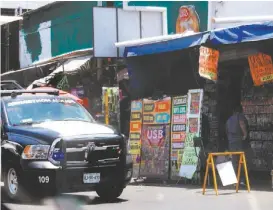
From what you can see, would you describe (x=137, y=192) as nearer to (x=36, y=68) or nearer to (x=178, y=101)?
(x=178, y=101)

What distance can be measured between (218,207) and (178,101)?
13.9 ft

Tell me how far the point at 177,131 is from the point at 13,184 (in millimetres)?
4553

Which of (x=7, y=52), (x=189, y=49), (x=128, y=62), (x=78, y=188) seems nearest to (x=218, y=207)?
(x=78, y=188)

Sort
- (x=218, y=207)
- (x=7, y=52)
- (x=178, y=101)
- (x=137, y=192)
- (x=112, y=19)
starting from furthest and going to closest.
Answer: (x=7, y=52) < (x=112, y=19) < (x=178, y=101) < (x=137, y=192) < (x=218, y=207)

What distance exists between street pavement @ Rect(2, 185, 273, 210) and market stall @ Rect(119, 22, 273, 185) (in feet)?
6.52

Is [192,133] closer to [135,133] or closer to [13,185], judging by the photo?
[135,133]

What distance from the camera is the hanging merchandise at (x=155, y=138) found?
13055 mm

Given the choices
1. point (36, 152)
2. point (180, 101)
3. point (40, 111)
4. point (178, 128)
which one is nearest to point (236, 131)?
point (178, 128)

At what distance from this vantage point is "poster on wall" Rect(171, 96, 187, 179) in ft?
41.5

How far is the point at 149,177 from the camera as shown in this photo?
43.8 ft

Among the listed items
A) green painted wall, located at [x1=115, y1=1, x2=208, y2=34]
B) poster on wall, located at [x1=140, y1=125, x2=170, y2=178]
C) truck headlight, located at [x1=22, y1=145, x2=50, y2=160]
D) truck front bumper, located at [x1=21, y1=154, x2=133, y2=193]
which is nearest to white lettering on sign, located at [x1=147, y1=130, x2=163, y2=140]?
poster on wall, located at [x1=140, y1=125, x2=170, y2=178]

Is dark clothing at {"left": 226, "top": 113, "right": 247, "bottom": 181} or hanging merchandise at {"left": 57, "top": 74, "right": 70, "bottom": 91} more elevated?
hanging merchandise at {"left": 57, "top": 74, "right": 70, "bottom": 91}

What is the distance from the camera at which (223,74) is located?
43.8 feet

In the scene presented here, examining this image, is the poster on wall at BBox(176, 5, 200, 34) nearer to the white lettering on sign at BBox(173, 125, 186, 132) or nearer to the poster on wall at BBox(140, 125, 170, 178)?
the poster on wall at BBox(140, 125, 170, 178)
